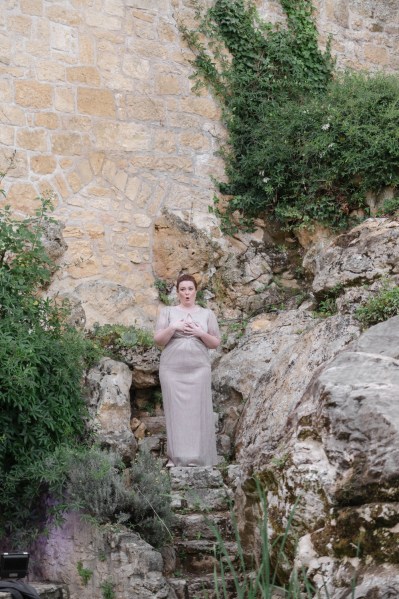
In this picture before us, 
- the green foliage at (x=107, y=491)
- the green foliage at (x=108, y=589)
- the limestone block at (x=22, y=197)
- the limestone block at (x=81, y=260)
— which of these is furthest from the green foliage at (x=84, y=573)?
the limestone block at (x=22, y=197)

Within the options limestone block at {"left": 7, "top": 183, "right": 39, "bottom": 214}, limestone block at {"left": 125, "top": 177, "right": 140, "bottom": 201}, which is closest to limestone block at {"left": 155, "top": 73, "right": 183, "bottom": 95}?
limestone block at {"left": 125, "top": 177, "right": 140, "bottom": 201}

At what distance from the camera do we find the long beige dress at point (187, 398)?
803cm

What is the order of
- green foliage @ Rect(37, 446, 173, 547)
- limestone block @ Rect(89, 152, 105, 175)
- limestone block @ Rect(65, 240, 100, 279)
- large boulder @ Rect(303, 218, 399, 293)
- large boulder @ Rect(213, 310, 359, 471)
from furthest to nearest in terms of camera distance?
limestone block @ Rect(89, 152, 105, 175) < limestone block @ Rect(65, 240, 100, 279) < large boulder @ Rect(303, 218, 399, 293) < large boulder @ Rect(213, 310, 359, 471) < green foliage @ Rect(37, 446, 173, 547)

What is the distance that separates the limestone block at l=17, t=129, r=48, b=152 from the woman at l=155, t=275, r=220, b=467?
2670 millimetres

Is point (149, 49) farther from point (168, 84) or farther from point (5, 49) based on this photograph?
point (5, 49)

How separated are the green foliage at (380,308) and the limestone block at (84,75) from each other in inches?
180

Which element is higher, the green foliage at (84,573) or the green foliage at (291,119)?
the green foliage at (291,119)

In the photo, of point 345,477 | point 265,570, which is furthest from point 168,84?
point 265,570

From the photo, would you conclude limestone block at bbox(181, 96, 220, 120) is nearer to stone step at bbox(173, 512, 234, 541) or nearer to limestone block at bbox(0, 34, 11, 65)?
limestone block at bbox(0, 34, 11, 65)

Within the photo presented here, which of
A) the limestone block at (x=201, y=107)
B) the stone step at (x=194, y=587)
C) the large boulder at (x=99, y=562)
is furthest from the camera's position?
the limestone block at (x=201, y=107)

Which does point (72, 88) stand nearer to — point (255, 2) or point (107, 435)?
point (255, 2)

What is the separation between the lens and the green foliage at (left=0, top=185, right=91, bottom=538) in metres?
7.02

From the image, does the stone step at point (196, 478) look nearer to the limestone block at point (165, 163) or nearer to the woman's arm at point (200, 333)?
the woman's arm at point (200, 333)

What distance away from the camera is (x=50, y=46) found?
1025 centimetres
